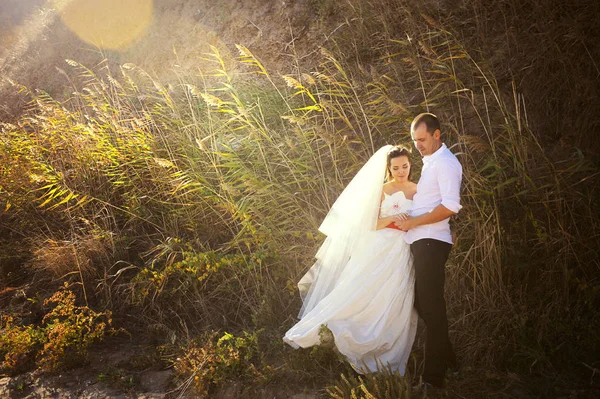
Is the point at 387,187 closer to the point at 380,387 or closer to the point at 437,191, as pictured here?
the point at 437,191

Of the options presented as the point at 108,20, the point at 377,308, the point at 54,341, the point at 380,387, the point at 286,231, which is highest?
the point at 108,20

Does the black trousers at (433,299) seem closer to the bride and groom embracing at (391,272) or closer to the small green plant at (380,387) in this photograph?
the bride and groom embracing at (391,272)

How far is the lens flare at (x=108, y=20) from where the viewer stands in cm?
980

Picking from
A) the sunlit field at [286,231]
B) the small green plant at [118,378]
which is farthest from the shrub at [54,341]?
the small green plant at [118,378]

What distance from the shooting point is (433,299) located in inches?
121

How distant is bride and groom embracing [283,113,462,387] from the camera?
3.04 m

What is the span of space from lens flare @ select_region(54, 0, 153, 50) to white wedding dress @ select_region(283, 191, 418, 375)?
826cm

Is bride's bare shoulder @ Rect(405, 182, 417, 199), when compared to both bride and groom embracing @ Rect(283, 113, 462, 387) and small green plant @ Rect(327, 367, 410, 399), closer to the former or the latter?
bride and groom embracing @ Rect(283, 113, 462, 387)

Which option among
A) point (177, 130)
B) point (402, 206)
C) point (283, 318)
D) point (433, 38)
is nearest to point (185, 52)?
point (177, 130)

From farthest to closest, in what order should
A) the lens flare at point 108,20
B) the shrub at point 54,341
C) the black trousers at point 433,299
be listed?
the lens flare at point 108,20
the shrub at point 54,341
the black trousers at point 433,299

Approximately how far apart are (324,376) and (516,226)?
2.00 metres

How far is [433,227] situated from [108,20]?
1011cm

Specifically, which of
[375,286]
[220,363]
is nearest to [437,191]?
[375,286]

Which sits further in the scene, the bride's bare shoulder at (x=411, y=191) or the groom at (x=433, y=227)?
the bride's bare shoulder at (x=411, y=191)
